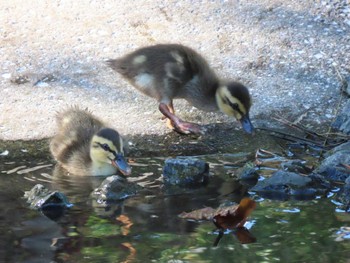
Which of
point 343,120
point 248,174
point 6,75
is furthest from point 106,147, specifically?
point 343,120

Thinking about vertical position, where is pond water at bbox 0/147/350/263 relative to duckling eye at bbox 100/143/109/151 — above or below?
below

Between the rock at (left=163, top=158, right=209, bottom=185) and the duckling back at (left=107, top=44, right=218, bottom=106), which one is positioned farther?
the duckling back at (left=107, top=44, right=218, bottom=106)

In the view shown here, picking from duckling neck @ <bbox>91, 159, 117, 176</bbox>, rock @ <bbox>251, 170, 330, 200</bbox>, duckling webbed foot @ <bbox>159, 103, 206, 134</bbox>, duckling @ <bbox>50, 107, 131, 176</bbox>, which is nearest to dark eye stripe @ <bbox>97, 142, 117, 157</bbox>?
duckling @ <bbox>50, 107, 131, 176</bbox>

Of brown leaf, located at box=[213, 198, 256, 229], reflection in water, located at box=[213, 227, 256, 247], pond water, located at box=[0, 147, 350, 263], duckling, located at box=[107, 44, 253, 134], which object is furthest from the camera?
duckling, located at box=[107, 44, 253, 134]

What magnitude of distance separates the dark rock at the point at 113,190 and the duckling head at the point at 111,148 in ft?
0.71

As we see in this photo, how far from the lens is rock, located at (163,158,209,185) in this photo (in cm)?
527

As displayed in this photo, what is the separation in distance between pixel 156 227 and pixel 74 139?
1.31m

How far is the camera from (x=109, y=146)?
5.41 meters

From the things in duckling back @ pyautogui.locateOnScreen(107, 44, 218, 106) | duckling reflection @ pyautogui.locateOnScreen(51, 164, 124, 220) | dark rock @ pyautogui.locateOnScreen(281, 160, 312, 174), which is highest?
duckling back @ pyautogui.locateOnScreen(107, 44, 218, 106)

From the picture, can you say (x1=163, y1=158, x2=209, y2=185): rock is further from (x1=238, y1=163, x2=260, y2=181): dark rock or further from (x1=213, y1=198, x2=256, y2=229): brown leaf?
(x1=213, y1=198, x2=256, y2=229): brown leaf

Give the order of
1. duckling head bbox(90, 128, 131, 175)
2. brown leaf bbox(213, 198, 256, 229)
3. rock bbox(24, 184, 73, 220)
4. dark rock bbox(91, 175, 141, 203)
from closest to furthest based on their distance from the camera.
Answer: brown leaf bbox(213, 198, 256, 229), rock bbox(24, 184, 73, 220), dark rock bbox(91, 175, 141, 203), duckling head bbox(90, 128, 131, 175)

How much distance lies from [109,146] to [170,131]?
0.80 metres

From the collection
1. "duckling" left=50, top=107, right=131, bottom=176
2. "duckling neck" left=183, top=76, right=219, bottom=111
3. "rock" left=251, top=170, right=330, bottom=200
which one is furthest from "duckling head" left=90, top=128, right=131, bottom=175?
Result: "duckling neck" left=183, top=76, right=219, bottom=111

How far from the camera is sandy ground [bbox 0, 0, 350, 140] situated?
632 centimetres
